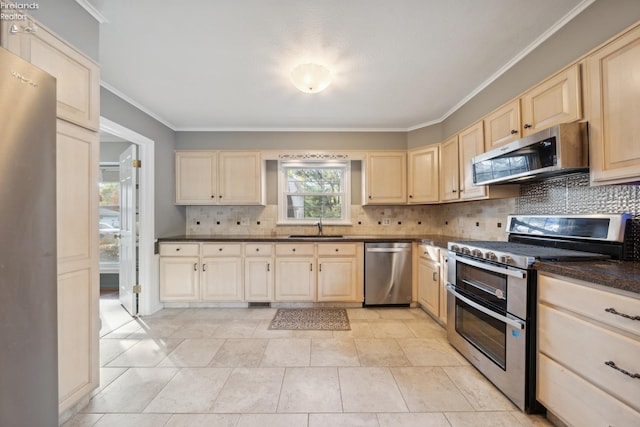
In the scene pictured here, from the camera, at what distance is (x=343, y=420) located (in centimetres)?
153

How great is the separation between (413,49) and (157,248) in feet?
11.6

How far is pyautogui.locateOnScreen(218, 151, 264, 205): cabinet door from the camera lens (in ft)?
12.1

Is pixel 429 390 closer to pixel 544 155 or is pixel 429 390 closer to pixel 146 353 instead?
pixel 544 155

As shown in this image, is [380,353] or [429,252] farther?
[429,252]

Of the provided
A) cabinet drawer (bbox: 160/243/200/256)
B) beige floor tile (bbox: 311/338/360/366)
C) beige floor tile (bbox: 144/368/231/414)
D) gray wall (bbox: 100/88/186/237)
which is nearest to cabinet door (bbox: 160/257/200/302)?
cabinet drawer (bbox: 160/243/200/256)

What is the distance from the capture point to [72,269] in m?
1.53

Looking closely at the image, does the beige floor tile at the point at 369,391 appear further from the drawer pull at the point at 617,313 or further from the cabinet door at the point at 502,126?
the cabinet door at the point at 502,126

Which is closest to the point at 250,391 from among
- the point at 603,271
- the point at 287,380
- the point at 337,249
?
the point at 287,380

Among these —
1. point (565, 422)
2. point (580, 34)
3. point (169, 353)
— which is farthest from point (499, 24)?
point (169, 353)

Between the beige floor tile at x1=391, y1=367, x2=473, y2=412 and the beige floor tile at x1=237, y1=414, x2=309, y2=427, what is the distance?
0.69m

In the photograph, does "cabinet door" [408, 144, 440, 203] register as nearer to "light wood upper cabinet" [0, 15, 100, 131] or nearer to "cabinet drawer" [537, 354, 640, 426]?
"cabinet drawer" [537, 354, 640, 426]

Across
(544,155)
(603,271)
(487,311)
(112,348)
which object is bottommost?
(112,348)

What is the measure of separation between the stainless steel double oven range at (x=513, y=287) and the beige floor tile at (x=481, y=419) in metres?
0.13

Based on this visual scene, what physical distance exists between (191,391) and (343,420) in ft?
3.47
